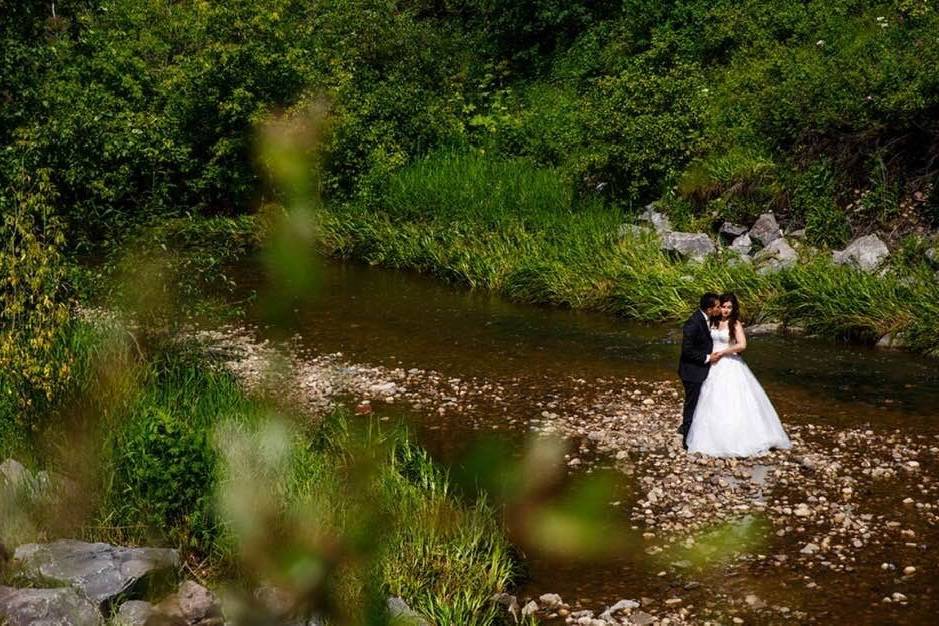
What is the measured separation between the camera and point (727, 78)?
2675cm

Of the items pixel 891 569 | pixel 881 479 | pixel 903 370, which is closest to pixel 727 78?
pixel 903 370

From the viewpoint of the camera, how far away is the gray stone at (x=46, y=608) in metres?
6.32

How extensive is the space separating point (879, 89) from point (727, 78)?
597cm

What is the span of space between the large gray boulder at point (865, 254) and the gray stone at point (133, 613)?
49.3 feet

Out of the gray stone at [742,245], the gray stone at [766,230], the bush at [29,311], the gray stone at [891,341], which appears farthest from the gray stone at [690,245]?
the bush at [29,311]

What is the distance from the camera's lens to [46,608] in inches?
254

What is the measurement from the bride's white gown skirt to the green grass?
17.4 ft

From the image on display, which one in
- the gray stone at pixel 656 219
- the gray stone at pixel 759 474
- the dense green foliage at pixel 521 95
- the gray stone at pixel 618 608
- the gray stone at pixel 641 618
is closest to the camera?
the gray stone at pixel 641 618

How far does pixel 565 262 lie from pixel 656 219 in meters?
2.39

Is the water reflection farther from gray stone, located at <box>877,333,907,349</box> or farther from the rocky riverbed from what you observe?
the rocky riverbed

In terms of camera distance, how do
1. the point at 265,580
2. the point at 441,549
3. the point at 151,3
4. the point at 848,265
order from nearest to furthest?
the point at 265,580, the point at 441,549, the point at 848,265, the point at 151,3

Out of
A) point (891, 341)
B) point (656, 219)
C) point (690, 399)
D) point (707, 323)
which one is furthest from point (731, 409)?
point (656, 219)

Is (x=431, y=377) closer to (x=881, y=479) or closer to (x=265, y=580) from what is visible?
(x=881, y=479)

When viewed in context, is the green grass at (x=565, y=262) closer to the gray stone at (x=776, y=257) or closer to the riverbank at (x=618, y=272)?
the riverbank at (x=618, y=272)
